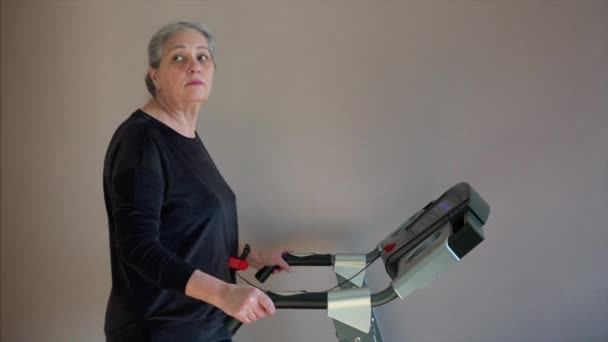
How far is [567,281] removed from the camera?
1902mm

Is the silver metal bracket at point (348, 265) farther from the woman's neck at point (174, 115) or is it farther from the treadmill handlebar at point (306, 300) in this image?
the woman's neck at point (174, 115)

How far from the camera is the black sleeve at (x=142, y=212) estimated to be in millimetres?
1216

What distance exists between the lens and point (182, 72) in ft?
4.85

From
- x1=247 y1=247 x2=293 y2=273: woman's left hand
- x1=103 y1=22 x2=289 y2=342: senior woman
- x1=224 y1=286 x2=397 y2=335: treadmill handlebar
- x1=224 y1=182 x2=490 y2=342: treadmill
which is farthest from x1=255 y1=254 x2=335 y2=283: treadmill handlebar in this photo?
x1=224 y1=286 x2=397 y2=335: treadmill handlebar

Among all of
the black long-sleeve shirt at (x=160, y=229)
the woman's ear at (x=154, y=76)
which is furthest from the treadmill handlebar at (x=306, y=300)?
the woman's ear at (x=154, y=76)

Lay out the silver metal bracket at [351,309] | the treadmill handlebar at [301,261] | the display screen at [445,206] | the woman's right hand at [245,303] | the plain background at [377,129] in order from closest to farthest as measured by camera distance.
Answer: the woman's right hand at [245,303] → the silver metal bracket at [351,309] → the display screen at [445,206] → the treadmill handlebar at [301,261] → the plain background at [377,129]

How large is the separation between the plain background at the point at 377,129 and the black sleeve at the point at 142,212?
0.77 metres

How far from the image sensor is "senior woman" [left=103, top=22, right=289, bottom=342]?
1.24 meters

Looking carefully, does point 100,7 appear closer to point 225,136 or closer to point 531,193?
point 225,136

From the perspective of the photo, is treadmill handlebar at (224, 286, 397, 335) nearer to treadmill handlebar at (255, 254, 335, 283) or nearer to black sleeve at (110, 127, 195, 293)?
black sleeve at (110, 127, 195, 293)

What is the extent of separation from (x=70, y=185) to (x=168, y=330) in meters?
1.10

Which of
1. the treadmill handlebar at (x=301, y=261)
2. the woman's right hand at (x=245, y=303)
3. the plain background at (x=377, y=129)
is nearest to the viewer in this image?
the woman's right hand at (x=245, y=303)

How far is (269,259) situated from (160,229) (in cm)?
49

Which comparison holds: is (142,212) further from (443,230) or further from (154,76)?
(443,230)
